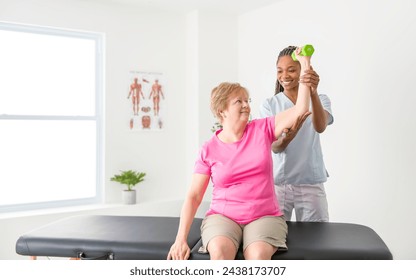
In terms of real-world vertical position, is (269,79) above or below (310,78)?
above

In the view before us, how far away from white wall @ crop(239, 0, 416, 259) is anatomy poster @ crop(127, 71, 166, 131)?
1443 mm

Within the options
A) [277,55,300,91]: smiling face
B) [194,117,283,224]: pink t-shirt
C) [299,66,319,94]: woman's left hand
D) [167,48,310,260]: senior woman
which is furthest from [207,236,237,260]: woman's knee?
[277,55,300,91]: smiling face

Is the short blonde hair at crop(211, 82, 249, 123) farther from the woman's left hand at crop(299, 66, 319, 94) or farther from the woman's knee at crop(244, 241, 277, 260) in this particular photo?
the woman's knee at crop(244, 241, 277, 260)

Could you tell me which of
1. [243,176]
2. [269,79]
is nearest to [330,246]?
[243,176]

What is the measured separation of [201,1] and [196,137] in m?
1.37

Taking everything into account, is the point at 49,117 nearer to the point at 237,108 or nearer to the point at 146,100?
the point at 146,100

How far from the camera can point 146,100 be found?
4359 mm

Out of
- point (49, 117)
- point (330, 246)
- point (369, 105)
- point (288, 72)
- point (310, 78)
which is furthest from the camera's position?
point (49, 117)

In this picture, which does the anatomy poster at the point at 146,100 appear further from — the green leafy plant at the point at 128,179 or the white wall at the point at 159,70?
the green leafy plant at the point at 128,179

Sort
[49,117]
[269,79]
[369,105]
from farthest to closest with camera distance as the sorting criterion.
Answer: [269,79] < [49,117] < [369,105]

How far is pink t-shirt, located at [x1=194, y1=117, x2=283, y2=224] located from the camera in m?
1.81

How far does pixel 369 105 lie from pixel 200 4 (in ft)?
6.47

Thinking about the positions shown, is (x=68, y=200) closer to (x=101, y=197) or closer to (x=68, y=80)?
(x=101, y=197)

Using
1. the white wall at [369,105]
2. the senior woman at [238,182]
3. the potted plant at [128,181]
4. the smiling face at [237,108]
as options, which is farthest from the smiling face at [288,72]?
the potted plant at [128,181]
